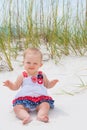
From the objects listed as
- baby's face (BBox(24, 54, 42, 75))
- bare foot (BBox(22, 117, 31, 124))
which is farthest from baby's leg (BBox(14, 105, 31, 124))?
baby's face (BBox(24, 54, 42, 75))

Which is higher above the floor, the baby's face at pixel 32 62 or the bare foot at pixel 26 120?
the baby's face at pixel 32 62

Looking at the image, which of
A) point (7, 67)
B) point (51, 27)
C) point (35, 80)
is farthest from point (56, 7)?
point (35, 80)

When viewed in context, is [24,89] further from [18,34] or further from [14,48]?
[18,34]

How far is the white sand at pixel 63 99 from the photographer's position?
2289mm

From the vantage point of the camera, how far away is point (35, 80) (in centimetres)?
260

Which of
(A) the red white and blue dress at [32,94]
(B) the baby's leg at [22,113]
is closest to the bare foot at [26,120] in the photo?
(B) the baby's leg at [22,113]

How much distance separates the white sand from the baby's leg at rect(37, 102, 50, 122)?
31mm

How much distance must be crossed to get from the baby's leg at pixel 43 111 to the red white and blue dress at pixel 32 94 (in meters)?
0.03

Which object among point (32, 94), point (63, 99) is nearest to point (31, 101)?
point (32, 94)

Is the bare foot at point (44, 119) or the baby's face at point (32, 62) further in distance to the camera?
the baby's face at point (32, 62)

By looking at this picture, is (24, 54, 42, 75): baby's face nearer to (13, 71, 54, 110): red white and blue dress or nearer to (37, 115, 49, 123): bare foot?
(13, 71, 54, 110): red white and blue dress

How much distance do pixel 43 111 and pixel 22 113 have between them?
0.13 meters

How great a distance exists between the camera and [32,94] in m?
2.56

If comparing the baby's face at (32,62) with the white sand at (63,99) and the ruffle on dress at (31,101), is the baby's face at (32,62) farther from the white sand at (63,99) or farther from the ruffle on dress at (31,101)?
the white sand at (63,99)
